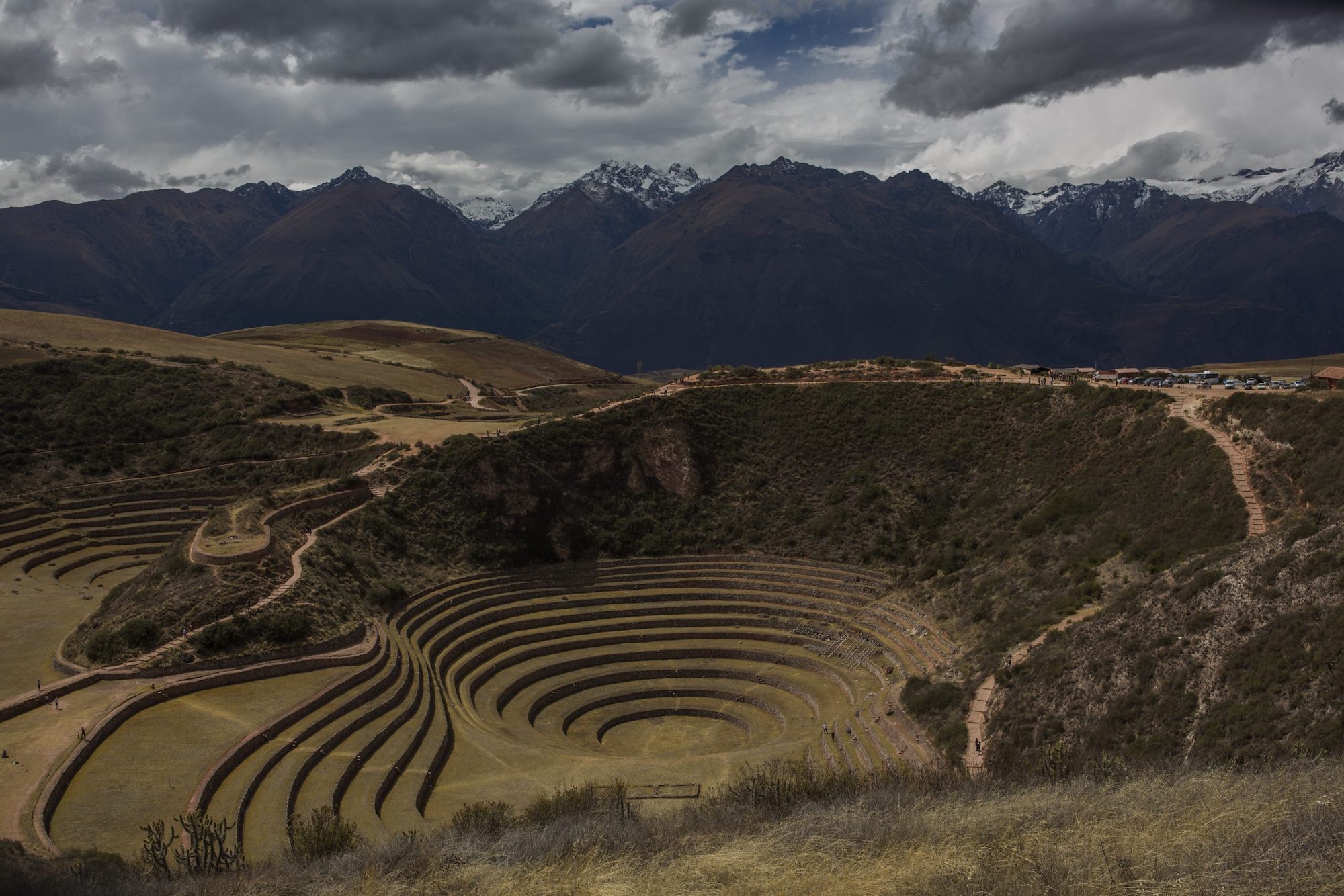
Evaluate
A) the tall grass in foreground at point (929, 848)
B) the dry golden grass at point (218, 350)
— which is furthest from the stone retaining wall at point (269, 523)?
the dry golden grass at point (218, 350)

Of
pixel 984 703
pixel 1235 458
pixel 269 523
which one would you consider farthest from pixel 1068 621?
pixel 269 523

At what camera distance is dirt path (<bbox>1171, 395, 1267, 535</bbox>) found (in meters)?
32.6

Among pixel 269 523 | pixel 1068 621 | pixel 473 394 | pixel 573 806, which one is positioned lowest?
pixel 573 806

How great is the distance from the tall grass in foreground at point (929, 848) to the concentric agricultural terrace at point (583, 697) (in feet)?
27.8

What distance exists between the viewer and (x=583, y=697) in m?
39.2

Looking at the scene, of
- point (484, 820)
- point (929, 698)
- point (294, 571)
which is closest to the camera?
point (484, 820)

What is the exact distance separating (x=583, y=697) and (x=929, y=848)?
1045 inches

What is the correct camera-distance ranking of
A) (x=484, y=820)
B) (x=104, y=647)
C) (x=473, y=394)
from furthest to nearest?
(x=473, y=394) < (x=104, y=647) < (x=484, y=820)

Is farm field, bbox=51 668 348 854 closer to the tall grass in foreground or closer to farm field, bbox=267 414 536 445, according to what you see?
the tall grass in foreground

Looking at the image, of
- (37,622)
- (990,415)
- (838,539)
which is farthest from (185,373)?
(990,415)

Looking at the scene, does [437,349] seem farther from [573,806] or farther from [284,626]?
[573,806]

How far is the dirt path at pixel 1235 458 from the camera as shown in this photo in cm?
3256

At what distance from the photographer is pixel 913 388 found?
6297cm

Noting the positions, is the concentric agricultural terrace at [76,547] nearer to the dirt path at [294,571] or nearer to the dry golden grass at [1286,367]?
the dirt path at [294,571]
